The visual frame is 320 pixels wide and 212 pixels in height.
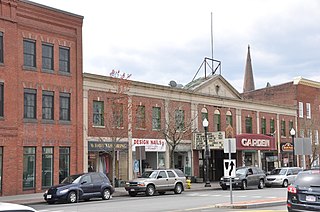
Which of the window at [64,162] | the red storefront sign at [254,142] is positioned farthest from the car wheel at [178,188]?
the red storefront sign at [254,142]

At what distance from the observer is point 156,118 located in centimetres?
3991

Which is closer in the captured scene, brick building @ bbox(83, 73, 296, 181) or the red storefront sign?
brick building @ bbox(83, 73, 296, 181)

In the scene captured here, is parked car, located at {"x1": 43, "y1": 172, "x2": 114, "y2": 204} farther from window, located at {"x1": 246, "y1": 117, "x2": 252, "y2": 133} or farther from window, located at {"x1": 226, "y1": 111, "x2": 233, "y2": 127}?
window, located at {"x1": 246, "y1": 117, "x2": 252, "y2": 133}

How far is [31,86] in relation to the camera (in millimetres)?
31453

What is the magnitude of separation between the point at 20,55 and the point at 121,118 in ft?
27.7

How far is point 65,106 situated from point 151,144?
27.2 ft

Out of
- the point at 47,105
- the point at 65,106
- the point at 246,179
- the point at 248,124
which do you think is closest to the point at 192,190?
the point at 246,179

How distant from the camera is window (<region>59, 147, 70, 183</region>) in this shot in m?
32.9

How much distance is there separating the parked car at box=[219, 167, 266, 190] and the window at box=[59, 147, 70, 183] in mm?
10675

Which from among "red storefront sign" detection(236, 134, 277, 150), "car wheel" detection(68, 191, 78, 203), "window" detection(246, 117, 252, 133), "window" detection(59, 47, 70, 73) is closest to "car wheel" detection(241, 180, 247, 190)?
"red storefront sign" detection(236, 134, 277, 150)

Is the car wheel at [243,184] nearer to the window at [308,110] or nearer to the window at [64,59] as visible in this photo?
the window at [64,59]

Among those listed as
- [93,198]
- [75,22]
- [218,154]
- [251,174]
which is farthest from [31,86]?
[218,154]

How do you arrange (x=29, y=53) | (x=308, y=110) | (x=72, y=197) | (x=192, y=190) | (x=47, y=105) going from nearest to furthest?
(x=72, y=197) → (x=29, y=53) → (x=47, y=105) → (x=192, y=190) → (x=308, y=110)

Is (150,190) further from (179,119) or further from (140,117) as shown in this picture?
(179,119)
